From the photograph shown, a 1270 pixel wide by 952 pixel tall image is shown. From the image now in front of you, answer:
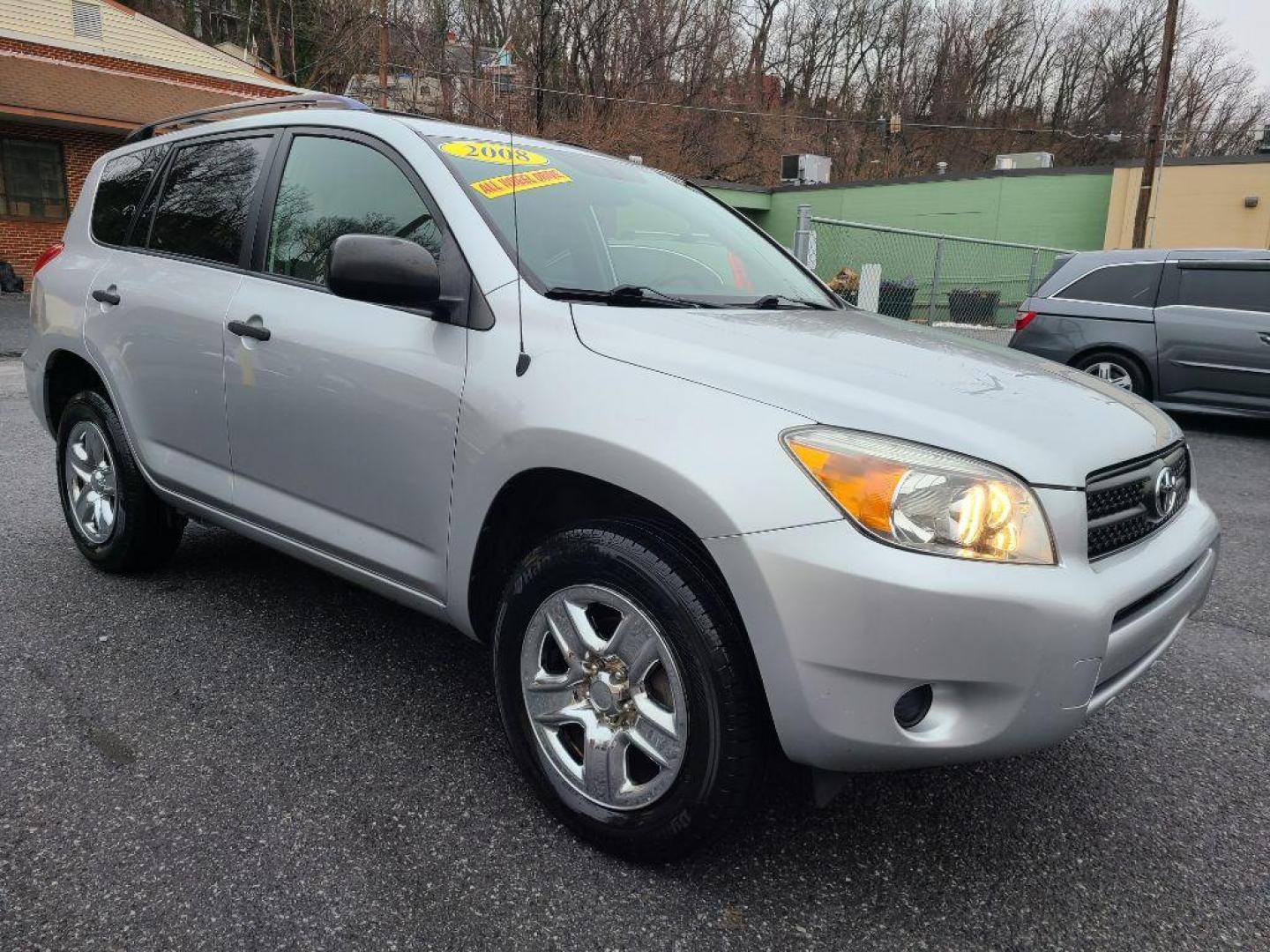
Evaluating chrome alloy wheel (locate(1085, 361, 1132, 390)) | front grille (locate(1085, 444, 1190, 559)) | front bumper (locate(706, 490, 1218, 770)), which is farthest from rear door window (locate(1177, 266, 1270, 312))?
front bumper (locate(706, 490, 1218, 770))

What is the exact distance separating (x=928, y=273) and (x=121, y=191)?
10331 millimetres

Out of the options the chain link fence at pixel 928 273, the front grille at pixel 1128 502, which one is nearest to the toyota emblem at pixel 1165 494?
the front grille at pixel 1128 502

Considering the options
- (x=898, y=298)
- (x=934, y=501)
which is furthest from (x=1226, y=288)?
(x=934, y=501)

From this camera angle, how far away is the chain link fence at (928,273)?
10992 mm

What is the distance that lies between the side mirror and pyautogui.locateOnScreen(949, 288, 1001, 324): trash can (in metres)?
11.1

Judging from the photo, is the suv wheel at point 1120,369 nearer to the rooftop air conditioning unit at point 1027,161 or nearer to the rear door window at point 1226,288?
the rear door window at point 1226,288

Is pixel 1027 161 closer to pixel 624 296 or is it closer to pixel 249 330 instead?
pixel 624 296

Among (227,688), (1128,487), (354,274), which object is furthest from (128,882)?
(1128,487)

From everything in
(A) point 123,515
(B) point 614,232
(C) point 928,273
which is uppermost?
(B) point 614,232

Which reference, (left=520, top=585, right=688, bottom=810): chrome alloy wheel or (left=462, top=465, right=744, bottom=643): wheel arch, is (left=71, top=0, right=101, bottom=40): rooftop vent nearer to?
(left=462, top=465, right=744, bottom=643): wheel arch

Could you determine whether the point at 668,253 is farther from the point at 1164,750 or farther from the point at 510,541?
the point at 1164,750

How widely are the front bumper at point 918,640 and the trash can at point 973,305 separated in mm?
11253

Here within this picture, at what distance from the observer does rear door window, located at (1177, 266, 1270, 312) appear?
8039 millimetres

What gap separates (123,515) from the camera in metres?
3.52
